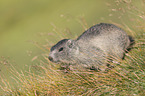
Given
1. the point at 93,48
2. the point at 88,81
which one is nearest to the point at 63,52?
the point at 93,48

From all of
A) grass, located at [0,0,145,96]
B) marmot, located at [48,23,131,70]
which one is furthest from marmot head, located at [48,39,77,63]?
grass, located at [0,0,145,96]

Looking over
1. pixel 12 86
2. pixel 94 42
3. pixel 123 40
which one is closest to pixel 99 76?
pixel 94 42

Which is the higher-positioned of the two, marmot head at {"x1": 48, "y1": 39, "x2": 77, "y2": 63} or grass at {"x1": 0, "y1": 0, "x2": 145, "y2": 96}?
marmot head at {"x1": 48, "y1": 39, "x2": 77, "y2": 63}

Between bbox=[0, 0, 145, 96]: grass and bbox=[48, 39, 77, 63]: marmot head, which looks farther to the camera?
bbox=[48, 39, 77, 63]: marmot head

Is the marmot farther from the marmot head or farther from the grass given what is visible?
the grass

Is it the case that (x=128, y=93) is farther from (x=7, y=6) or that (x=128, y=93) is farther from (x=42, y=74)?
(x=7, y=6)

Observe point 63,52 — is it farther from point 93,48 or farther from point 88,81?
point 88,81
